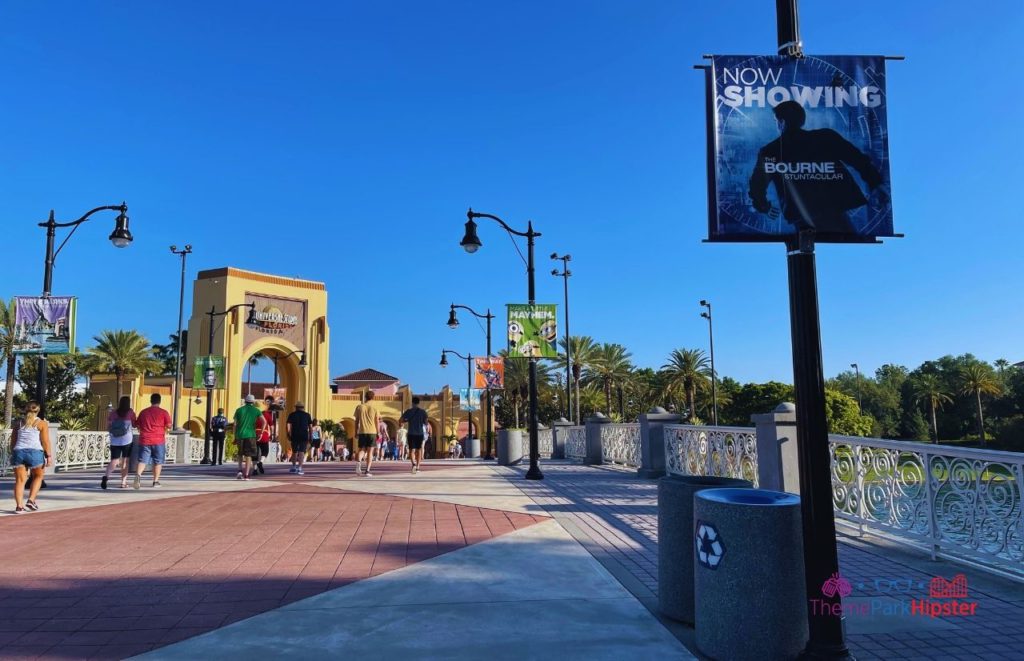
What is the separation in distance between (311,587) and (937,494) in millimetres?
5411

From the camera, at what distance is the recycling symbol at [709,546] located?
3.65 meters

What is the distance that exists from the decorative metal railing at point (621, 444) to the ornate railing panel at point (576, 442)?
1.52 meters

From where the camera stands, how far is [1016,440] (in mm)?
50156

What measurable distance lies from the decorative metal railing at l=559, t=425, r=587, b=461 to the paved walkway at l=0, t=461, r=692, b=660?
1146cm

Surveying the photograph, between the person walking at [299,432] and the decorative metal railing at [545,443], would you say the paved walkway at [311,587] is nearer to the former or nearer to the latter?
the person walking at [299,432]

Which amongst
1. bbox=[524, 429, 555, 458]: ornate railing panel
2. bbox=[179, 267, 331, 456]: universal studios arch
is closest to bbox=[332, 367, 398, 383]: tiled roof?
bbox=[179, 267, 331, 456]: universal studios arch

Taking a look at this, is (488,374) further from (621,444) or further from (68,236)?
(68,236)

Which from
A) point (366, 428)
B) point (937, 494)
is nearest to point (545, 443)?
point (366, 428)

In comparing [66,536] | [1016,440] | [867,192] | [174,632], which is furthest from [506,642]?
[1016,440]

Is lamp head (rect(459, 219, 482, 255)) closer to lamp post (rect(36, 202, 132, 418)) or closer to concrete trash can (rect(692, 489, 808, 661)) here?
lamp post (rect(36, 202, 132, 418))

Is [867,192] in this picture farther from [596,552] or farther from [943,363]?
[943,363]

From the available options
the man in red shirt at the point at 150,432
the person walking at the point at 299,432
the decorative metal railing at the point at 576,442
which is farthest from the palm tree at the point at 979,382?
the man in red shirt at the point at 150,432

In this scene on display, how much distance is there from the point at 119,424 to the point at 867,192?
41.9ft

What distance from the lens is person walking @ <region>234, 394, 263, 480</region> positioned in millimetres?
13594
